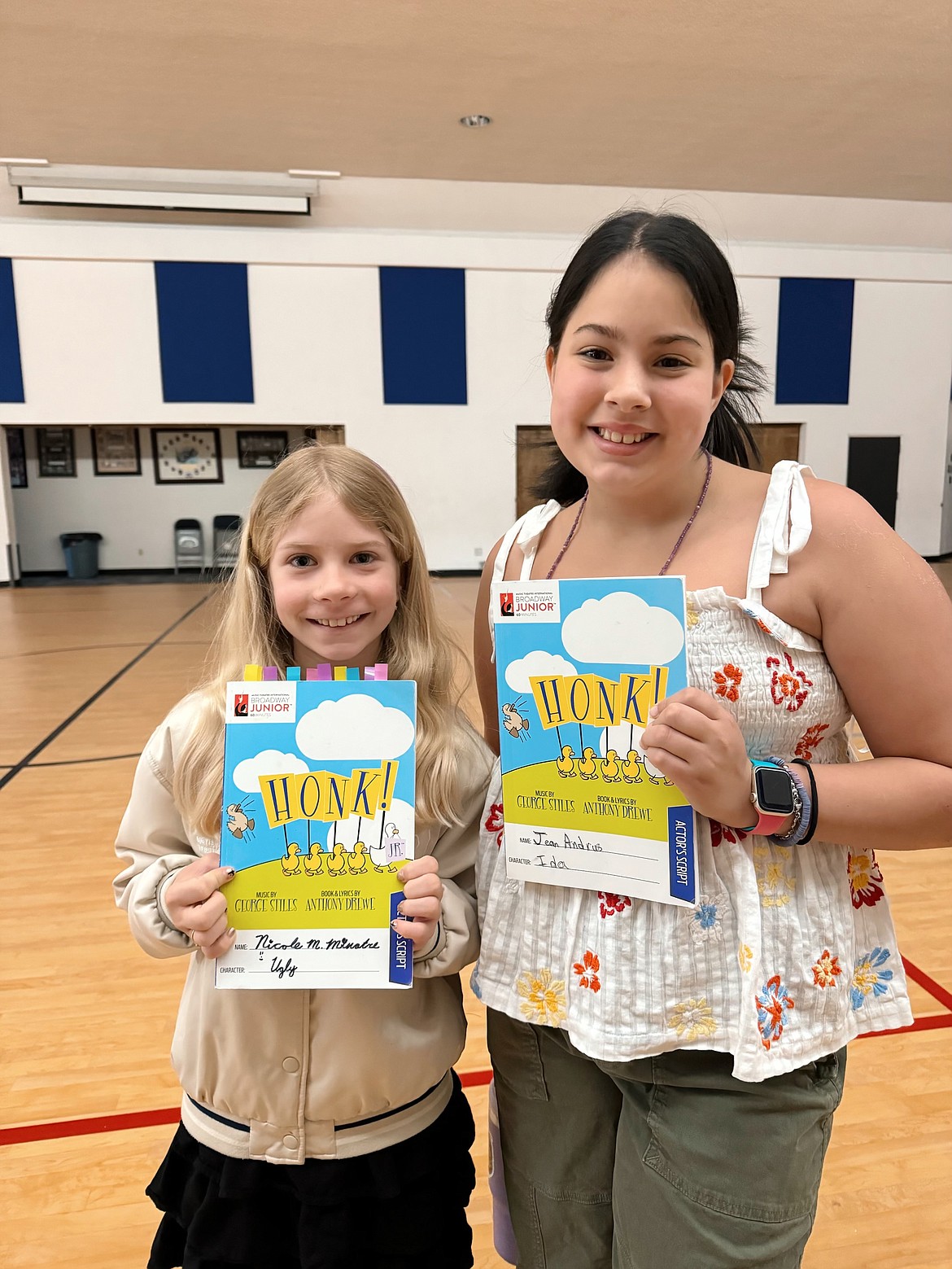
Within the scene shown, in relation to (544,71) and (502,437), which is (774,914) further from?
(502,437)

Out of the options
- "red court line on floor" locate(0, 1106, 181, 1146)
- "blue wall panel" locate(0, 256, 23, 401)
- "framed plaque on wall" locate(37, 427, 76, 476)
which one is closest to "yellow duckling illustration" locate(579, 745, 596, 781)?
"red court line on floor" locate(0, 1106, 181, 1146)

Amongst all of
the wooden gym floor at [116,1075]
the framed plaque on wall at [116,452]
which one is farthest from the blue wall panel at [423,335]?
the wooden gym floor at [116,1075]

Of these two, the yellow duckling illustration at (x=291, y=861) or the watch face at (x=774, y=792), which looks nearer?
the watch face at (x=774, y=792)

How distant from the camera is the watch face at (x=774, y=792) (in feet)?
2.82

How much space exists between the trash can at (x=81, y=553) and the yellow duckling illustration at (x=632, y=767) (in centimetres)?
1193

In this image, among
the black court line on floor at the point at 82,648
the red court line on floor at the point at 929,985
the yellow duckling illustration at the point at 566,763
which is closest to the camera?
the yellow duckling illustration at the point at 566,763

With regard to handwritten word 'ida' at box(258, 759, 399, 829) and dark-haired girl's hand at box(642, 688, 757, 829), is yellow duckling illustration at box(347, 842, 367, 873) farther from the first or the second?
dark-haired girl's hand at box(642, 688, 757, 829)

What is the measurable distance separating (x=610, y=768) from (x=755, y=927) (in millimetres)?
219

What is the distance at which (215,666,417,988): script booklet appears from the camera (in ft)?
3.20

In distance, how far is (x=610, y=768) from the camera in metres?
0.94

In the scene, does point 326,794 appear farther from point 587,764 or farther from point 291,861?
point 587,764

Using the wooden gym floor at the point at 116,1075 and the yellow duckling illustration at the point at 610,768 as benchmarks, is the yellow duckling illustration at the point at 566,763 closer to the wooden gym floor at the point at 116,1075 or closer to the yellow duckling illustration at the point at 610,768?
the yellow duckling illustration at the point at 610,768

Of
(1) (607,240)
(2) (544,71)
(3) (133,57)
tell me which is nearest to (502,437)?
(2) (544,71)

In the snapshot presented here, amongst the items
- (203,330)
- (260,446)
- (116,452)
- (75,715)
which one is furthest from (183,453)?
(75,715)
